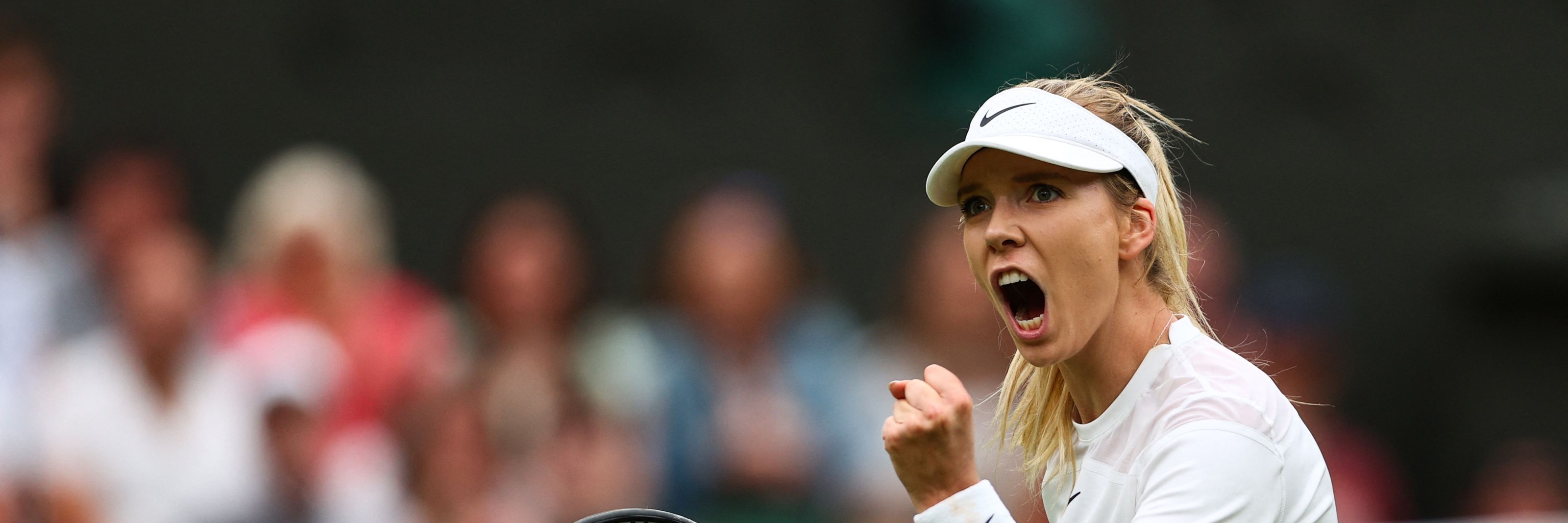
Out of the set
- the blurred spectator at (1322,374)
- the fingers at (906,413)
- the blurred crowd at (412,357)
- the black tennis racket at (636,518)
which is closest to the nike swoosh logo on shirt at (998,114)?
the fingers at (906,413)

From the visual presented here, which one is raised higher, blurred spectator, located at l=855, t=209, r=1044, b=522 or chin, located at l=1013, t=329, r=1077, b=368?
chin, located at l=1013, t=329, r=1077, b=368

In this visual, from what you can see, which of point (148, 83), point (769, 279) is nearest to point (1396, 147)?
point (769, 279)

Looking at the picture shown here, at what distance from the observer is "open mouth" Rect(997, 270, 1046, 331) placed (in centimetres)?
237

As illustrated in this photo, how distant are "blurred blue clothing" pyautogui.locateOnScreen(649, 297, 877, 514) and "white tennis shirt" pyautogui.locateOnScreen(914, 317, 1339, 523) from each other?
4264mm

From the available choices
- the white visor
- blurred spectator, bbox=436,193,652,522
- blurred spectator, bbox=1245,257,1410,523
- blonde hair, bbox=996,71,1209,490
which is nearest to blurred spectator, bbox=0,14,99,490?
blurred spectator, bbox=436,193,652,522

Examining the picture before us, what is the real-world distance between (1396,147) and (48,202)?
668cm

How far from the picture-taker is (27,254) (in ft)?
18.0

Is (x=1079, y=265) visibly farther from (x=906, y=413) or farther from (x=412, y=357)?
(x=412, y=357)

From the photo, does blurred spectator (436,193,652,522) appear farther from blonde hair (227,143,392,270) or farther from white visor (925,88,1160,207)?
white visor (925,88,1160,207)

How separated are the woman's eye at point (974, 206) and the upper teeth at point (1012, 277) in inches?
4.3

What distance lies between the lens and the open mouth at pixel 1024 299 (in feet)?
7.78

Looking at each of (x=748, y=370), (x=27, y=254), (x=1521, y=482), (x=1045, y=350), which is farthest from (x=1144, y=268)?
(x=1521, y=482)

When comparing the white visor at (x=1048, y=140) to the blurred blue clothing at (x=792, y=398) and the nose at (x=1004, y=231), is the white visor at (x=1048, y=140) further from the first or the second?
the blurred blue clothing at (x=792, y=398)

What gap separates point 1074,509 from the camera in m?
2.46
